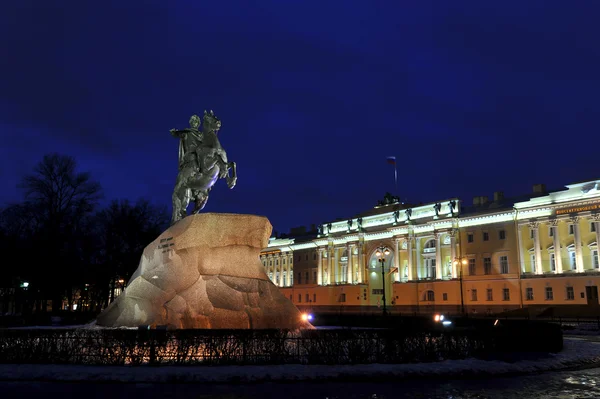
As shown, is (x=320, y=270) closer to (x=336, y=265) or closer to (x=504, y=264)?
(x=336, y=265)

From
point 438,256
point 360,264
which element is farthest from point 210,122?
point 360,264

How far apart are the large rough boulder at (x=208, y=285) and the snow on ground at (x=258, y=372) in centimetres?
259

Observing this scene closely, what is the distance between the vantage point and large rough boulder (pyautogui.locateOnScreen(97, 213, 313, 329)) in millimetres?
15023

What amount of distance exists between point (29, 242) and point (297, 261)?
63.6m

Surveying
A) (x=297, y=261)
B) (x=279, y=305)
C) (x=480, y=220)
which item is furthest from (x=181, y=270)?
(x=297, y=261)

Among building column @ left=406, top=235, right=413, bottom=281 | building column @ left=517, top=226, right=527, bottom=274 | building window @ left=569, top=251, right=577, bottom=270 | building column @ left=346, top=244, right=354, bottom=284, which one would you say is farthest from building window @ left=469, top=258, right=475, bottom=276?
building column @ left=346, top=244, right=354, bottom=284

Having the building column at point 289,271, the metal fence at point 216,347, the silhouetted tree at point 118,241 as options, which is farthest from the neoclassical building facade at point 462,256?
the metal fence at point 216,347

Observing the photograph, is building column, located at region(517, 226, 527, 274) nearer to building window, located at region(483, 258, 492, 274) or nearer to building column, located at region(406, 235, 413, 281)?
building window, located at region(483, 258, 492, 274)

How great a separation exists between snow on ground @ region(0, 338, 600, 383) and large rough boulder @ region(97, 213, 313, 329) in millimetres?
2588

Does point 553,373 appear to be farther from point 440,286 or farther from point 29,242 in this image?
point 440,286

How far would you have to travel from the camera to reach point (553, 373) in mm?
13297

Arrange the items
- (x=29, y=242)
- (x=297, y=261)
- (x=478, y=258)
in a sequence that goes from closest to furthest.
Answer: (x=29, y=242) < (x=478, y=258) < (x=297, y=261)

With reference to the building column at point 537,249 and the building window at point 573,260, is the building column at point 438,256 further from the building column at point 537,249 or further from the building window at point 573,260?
the building window at point 573,260

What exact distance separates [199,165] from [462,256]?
59997 mm
